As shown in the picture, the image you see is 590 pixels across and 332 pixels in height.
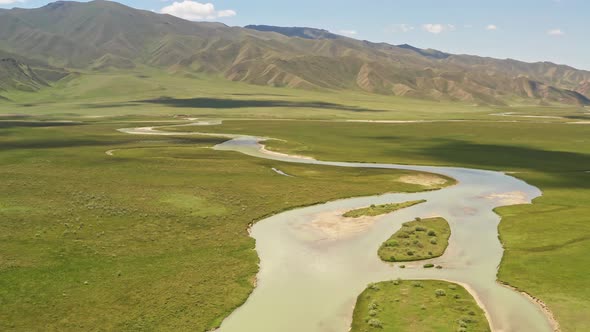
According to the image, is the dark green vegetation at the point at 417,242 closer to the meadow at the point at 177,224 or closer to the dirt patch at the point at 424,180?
the meadow at the point at 177,224

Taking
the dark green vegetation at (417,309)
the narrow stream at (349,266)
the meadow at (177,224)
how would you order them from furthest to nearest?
the meadow at (177,224) → the narrow stream at (349,266) → the dark green vegetation at (417,309)

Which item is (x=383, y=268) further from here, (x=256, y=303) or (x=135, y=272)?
(x=135, y=272)

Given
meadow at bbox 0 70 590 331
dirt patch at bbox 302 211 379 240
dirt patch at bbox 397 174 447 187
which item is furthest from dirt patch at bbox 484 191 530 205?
dirt patch at bbox 302 211 379 240

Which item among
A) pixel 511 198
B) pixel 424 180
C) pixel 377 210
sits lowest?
pixel 377 210

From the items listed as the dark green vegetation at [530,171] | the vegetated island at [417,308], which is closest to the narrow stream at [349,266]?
the vegetated island at [417,308]

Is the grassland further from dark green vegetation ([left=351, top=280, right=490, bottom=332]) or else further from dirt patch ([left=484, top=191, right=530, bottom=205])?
dirt patch ([left=484, top=191, right=530, bottom=205])

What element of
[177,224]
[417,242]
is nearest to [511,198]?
[417,242]

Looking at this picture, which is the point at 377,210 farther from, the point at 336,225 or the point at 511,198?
the point at 511,198
